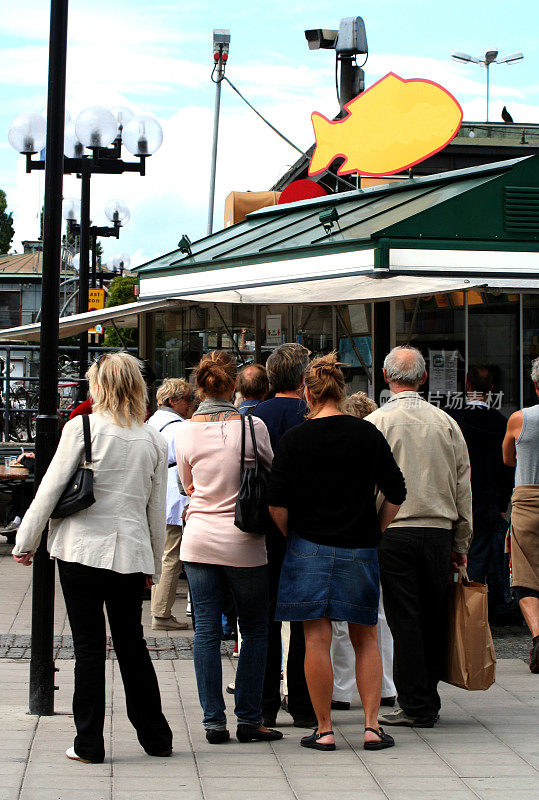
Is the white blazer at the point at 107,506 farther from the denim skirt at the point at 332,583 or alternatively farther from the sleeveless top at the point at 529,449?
the sleeveless top at the point at 529,449

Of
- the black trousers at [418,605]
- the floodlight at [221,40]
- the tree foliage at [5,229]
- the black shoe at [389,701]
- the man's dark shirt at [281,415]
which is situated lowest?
the black shoe at [389,701]

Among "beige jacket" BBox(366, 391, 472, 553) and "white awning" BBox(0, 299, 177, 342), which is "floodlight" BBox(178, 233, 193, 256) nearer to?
"white awning" BBox(0, 299, 177, 342)

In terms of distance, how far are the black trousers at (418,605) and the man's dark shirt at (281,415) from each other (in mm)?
799

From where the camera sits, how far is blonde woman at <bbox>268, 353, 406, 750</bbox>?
521 centimetres

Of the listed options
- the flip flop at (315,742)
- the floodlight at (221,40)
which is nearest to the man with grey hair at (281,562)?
the flip flop at (315,742)

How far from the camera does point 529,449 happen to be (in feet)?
24.5

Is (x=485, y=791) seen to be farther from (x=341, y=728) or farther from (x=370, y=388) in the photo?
(x=370, y=388)

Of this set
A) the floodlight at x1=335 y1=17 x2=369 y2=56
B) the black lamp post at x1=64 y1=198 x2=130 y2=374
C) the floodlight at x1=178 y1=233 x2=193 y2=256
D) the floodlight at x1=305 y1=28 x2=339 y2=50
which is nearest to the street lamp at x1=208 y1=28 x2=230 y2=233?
the black lamp post at x1=64 y1=198 x2=130 y2=374

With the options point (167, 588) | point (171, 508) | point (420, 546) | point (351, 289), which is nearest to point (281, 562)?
point (420, 546)

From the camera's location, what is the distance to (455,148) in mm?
21188

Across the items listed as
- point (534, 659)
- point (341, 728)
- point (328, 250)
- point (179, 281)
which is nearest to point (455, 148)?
point (179, 281)

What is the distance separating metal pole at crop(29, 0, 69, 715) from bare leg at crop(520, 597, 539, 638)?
330 centimetres

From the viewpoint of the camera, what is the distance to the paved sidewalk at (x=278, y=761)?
184 inches

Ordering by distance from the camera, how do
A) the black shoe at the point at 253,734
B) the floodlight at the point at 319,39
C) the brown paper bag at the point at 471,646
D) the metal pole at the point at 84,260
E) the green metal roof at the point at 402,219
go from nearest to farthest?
the black shoe at the point at 253,734
the brown paper bag at the point at 471,646
the green metal roof at the point at 402,219
the metal pole at the point at 84,260
the floodlight at the point at 319,39
